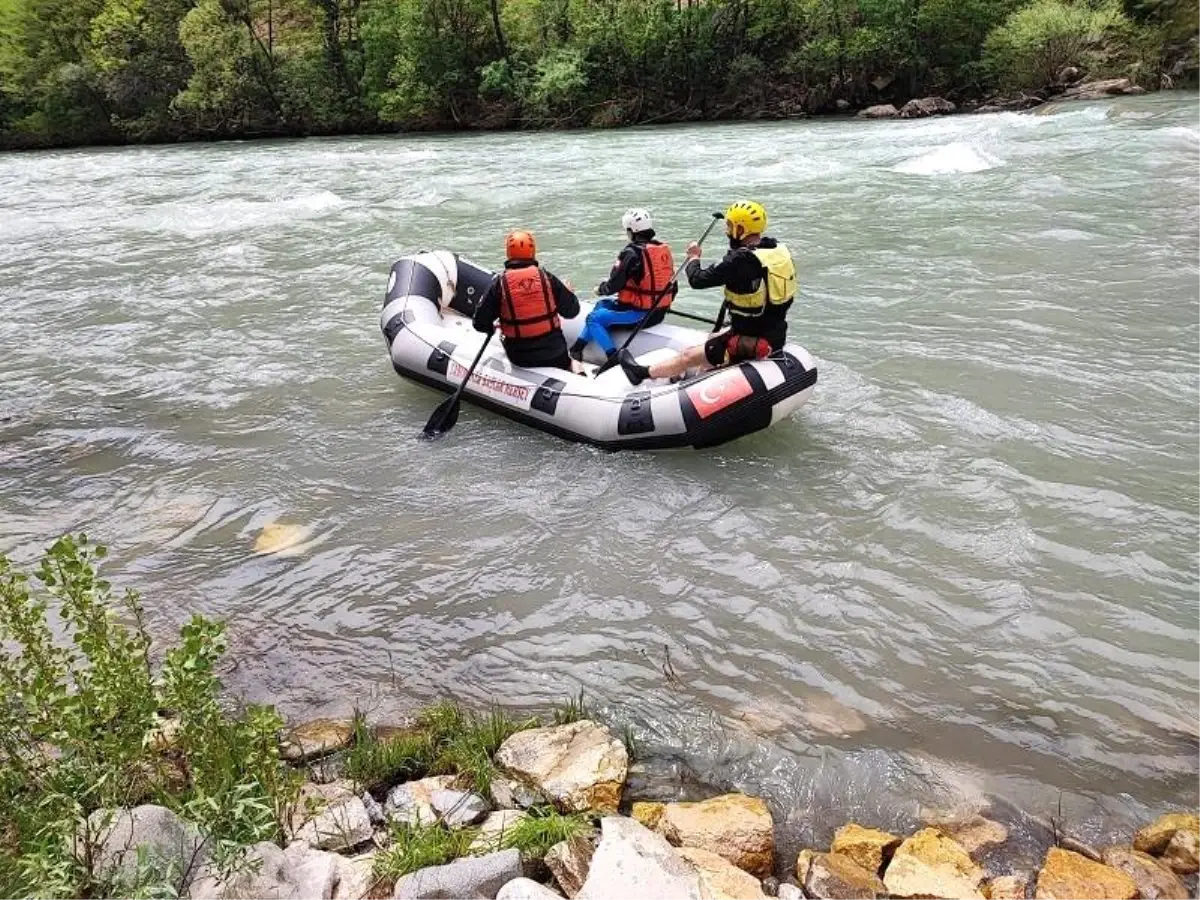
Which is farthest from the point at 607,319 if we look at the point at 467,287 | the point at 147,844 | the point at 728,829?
the point at 147,844

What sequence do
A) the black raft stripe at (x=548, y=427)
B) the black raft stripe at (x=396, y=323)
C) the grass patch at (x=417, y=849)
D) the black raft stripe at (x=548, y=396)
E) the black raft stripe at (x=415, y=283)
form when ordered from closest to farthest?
the grass patch at (x=417, y=849)
the black raft stripe at (x=548, y=427)
the black raft stripe at (x=548, y=396)
the black raft stripe at (x=396, y=323)
the black raft stripe at (x=415, y=283)

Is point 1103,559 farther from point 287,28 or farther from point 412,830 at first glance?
point 287,28

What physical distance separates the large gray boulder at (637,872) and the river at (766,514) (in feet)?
2.30

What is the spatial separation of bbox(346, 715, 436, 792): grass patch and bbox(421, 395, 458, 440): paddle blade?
2.92 m

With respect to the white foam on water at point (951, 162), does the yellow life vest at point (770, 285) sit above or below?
below

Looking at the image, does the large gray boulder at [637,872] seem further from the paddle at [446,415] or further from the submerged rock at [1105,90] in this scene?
the submerged rock at [1105,90]

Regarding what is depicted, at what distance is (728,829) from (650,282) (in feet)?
13.5

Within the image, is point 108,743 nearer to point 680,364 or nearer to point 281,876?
point 281,876

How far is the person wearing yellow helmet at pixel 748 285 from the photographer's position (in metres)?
5.27

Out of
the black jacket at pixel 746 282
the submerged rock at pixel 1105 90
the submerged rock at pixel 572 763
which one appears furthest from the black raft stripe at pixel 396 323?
the submerged rock at pixel 1105 90

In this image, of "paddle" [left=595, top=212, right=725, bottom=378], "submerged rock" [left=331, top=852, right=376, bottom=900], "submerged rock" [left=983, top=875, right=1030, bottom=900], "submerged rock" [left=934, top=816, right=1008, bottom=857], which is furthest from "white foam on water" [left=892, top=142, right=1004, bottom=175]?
"submerged rock" [left=331, top=852, right=376, bottom=900]

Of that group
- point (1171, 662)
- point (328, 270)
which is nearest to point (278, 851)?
point (1171, 662)

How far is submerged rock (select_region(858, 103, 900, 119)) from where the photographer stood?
792 inches

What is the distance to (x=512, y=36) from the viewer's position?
2623 centimetres
